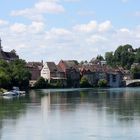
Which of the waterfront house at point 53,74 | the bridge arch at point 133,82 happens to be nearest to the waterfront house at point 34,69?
the waterfront house at point 53,74

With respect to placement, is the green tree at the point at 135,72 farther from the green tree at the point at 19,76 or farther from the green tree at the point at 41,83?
the green tree at the point at 19,76

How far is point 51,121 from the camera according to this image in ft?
144

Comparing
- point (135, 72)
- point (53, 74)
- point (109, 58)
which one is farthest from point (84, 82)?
point (109, 58)

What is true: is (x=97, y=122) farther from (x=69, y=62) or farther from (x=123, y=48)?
(x=123, y=48)

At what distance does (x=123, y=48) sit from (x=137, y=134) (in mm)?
150344

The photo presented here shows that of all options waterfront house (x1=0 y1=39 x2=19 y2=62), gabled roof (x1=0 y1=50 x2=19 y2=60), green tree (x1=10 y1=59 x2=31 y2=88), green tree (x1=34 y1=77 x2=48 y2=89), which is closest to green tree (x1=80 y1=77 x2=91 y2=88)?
green tree (x1=34 y1=77 x2=48 y2=89)

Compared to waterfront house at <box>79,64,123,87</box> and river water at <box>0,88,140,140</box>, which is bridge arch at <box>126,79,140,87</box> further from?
river water at <box>0,88,140,140</box>

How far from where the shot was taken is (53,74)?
5645 inches

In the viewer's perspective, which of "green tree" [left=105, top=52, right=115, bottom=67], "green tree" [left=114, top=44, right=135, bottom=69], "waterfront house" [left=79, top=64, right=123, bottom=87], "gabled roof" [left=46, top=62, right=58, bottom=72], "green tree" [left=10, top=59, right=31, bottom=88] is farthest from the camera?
A: "green tree" [left=105, top=52, right=115, bottom=67]

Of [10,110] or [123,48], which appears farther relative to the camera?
[123,48]

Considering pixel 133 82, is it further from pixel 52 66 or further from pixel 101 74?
pixel 52 66

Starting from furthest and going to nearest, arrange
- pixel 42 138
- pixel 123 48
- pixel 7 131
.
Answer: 1. pixel 123 48
2. pixel 7 131
3. pixel 42 138

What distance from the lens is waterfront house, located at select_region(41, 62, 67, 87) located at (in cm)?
14031

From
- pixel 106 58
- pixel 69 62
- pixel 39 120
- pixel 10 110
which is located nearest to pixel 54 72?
pixel 69 62
